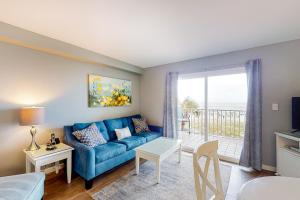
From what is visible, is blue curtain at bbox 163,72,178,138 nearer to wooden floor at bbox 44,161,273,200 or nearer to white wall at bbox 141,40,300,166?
white wall at bbox 141,40,300,166

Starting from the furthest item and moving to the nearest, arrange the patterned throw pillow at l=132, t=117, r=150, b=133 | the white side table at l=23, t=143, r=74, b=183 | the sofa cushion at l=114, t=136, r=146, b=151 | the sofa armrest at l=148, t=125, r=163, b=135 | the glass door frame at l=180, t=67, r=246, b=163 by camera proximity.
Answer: the sofa armrest at l=148, t=125, r=163, b=135 → the patterned throw pillow at l=132, t=117, r=150, b=133 → the glass door frame at l=180, t=67, r=246, b=163 → the sofa cushion at l=114, t=136, r=146, b=151 → the white side table at l=23, t=143, r=74, b=183

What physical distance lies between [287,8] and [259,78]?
133 centimetres

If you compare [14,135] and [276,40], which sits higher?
[276,40]

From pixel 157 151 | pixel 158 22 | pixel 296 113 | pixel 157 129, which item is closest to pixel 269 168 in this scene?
pixel 296 113

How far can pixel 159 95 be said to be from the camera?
405cm

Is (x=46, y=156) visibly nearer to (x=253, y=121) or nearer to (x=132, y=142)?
(x=132, y=142)

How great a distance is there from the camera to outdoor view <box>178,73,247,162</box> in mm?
3180

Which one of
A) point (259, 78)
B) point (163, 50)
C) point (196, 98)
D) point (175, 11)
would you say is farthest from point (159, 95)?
point (175, 11)

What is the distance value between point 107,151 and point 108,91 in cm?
161

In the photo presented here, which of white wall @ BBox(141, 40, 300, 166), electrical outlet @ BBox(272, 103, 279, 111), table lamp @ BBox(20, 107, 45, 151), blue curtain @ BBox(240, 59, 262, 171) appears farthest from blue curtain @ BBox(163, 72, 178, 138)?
table lamp @ BBox(20, 107, 45, 151)

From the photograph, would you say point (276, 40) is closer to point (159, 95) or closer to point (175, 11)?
point (175, 11)

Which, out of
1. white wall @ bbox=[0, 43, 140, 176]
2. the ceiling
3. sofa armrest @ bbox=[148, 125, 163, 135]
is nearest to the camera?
the ceiling

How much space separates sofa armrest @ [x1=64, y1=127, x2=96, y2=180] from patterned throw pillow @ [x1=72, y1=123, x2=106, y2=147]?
0.11 metres

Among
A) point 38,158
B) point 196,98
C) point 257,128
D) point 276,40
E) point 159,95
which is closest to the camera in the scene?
point 38,158
